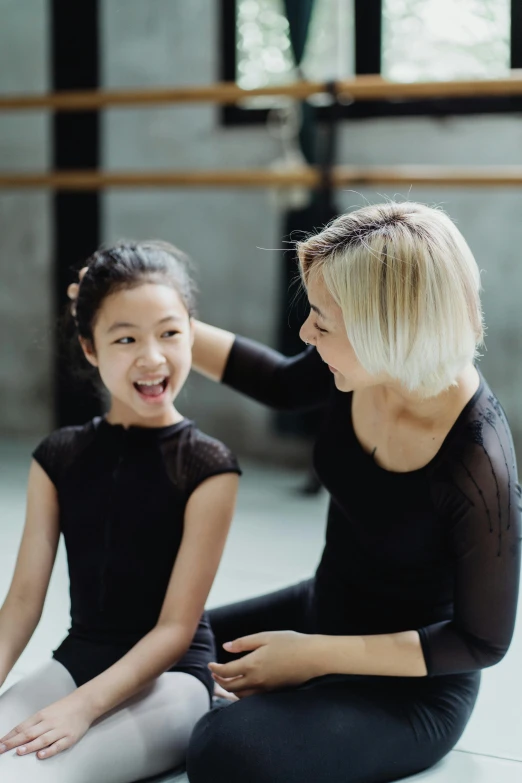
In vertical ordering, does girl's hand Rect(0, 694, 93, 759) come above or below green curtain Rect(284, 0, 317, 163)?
below

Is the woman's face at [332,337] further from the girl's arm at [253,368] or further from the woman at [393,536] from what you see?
the girl's arm at [253,368]

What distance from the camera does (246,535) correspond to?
Answer: 2189 mm

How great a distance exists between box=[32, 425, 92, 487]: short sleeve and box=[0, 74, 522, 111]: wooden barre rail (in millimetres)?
1659

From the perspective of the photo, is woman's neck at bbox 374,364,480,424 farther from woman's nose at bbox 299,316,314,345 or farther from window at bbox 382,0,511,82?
window at bbox 382,0,511,82

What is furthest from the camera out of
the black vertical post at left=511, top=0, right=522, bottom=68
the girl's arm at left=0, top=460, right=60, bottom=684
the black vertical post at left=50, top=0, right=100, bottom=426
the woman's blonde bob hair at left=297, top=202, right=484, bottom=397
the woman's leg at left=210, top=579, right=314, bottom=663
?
the black vertical post at left=50, top=0, right=100, bottom=426

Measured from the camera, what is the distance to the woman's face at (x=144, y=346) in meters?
1.14

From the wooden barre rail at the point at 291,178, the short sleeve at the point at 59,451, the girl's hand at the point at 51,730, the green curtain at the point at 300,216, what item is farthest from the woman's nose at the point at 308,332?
the wooden barre rail at the point at 291,178

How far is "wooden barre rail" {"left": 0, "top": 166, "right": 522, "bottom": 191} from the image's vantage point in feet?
8.33

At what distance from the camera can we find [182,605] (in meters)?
1.09

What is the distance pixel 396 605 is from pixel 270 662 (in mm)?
181

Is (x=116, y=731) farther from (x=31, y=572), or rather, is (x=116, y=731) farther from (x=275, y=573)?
(x=275, y=573)

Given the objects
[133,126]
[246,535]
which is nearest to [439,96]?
[133,126]

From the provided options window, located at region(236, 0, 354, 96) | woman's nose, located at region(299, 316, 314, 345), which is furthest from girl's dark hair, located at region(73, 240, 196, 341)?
window, located at region(236, 0, 354, 96)

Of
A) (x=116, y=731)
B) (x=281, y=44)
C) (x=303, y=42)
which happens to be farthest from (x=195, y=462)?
(x=281, y=44)
